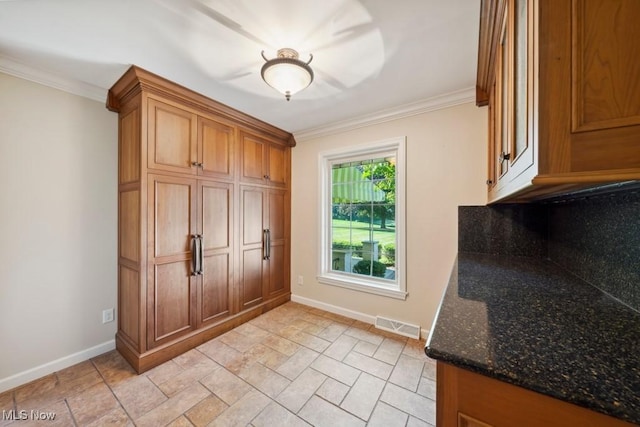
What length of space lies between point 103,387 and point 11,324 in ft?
2.76

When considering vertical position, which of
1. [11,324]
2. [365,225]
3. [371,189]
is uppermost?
[371,189]

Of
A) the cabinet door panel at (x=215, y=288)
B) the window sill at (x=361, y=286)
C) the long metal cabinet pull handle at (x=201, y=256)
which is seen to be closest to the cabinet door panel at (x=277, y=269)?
the window sill at (x=361, y=286)

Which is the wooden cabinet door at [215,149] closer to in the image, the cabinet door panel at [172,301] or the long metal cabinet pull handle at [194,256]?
the long metal cabinet pull handle at [194,256]

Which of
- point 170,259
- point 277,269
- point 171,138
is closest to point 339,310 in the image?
point 277,269

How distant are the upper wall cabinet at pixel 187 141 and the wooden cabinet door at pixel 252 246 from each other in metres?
0.40

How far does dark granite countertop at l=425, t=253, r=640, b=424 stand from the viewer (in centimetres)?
46

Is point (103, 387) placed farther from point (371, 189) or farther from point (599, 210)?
point (599, 210)

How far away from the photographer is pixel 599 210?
41.9 inches

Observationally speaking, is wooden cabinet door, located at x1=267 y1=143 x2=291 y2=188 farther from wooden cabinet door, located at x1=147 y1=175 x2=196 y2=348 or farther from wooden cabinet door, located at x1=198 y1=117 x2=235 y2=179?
wooden cabinet door, located at x1=147 y1=175 x2=196 y2=348

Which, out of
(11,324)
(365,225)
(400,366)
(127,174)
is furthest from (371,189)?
(11,324)

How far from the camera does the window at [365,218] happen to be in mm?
2614

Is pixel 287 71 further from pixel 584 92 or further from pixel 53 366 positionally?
pixel 53 366

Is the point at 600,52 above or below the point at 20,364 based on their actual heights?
above

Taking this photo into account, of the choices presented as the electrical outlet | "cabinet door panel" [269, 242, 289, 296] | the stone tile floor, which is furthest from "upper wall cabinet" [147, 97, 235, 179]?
the stone tile floor
